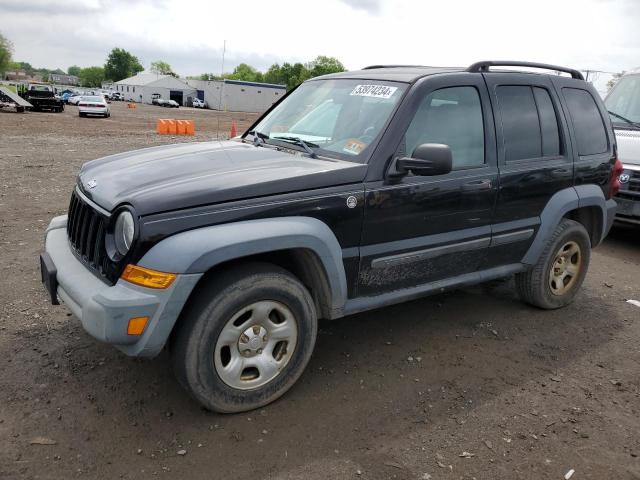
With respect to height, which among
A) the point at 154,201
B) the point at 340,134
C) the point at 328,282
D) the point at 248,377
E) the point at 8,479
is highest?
the point at 340,134

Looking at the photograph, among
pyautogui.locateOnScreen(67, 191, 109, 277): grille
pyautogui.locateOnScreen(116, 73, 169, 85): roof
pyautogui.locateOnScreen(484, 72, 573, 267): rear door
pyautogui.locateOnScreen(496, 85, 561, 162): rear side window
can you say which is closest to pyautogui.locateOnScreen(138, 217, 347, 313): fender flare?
pyautogui.locateOnScreen(67, 191, 109, 277): grille

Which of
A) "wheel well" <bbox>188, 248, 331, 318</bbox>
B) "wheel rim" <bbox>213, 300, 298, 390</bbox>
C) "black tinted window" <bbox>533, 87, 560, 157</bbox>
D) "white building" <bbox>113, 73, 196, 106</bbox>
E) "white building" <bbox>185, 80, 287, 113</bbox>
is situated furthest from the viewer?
"white building" <bbox>113, 73, 196, 106</bbox>

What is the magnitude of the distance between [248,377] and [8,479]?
1245mm

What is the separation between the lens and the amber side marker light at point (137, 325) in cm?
270

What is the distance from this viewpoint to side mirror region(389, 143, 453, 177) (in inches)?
129

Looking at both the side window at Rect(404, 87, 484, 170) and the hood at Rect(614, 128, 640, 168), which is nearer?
the side window at Rect(404, 87, 484, 170)

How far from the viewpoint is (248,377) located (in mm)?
3150

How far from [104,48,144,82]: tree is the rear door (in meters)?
149

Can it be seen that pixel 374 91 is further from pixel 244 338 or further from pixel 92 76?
pixel 92 76

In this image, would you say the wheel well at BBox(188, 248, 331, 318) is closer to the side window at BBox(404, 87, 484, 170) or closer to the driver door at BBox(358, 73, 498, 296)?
the driver door at BBox(358, 73, 498, 296)

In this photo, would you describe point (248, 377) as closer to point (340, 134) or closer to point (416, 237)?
point (416, 237)

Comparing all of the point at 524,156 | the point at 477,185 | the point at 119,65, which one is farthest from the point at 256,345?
the point at 119,65

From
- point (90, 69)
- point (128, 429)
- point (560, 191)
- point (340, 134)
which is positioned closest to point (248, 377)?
point (128, 429)

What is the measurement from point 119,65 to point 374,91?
151 meters
